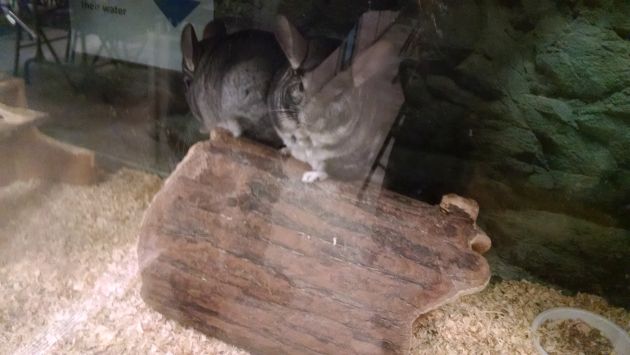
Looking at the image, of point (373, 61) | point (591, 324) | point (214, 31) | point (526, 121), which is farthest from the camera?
point (591, 324)

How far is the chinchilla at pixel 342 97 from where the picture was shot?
4.11 feet

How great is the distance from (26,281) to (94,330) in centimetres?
31

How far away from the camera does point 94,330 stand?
1.61 metres

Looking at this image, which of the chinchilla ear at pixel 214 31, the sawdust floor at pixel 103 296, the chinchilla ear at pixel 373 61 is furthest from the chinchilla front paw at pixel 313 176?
the sawdust floor at pixel 103 296

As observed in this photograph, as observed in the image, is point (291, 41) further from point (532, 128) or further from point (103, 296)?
point (103, 296)

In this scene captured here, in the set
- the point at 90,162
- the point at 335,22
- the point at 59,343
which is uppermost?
→ the point at 335,22

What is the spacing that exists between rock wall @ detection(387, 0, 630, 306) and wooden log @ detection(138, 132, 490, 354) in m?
0.19

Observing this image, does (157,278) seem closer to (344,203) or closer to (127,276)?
(127,276)

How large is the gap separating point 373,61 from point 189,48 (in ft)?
1.92

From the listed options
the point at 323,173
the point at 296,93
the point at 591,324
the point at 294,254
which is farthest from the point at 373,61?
the point at 591,324

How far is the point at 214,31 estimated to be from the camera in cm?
146

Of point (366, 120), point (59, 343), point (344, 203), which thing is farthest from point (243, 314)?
point (366, 120)

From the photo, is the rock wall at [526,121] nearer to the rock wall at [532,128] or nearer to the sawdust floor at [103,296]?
the rock wall at [532,128]

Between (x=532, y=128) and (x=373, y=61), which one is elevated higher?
(x=373, y=61)
